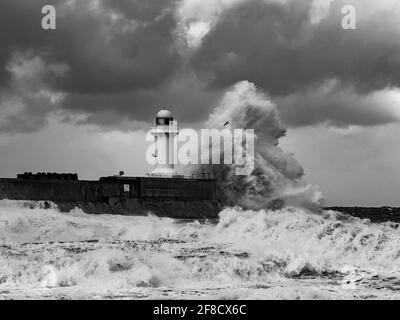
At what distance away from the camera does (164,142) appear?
54062mm

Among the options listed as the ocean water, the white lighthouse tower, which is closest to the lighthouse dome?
the white lighthouse tower

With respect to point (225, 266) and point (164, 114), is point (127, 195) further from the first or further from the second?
point (225, 266)

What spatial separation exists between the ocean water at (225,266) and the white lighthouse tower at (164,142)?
1473 cm

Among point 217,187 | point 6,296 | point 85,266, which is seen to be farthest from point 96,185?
point 6,296

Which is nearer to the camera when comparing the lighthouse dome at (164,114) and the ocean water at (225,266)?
the ocean water at (225,266)

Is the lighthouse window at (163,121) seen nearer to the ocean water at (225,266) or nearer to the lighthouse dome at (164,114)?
the lighthouse dome at (164,114)

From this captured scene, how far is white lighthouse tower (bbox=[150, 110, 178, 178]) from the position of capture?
5403 cm

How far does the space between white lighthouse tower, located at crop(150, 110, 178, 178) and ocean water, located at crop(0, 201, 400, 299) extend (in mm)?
14733

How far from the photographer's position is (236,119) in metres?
54.6

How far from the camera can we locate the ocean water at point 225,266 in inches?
894

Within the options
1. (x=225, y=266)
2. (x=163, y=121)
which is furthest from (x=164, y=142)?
(x=225, y=266)

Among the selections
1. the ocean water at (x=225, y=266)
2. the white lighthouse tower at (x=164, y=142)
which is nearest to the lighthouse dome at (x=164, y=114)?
the white lighthouse tower at (x=164, y=142)

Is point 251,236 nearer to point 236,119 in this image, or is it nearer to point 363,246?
point 363,246

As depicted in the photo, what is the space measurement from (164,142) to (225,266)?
91.9ft
